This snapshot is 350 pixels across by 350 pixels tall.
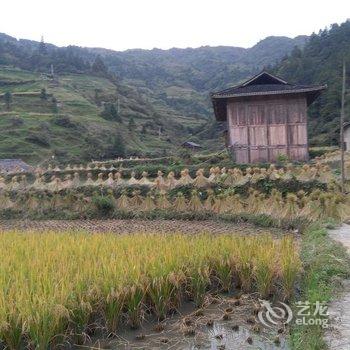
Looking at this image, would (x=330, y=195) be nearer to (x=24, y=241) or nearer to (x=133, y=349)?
(x=24, y=241)

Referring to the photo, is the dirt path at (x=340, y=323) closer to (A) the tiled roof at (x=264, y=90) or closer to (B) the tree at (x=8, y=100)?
(A) the tiled roof at (x=264, y=90)

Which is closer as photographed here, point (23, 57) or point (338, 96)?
point (338, 96)

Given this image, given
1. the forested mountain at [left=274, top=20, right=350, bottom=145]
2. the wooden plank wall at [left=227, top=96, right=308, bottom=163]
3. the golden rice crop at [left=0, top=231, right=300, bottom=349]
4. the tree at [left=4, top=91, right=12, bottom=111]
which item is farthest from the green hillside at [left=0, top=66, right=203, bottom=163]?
the golden rice crop at [left=0, top=231, right=300, bottom=349]

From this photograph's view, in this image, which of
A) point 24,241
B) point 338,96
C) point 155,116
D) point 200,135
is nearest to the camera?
point 24,241

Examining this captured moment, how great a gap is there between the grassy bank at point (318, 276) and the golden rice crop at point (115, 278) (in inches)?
12.3

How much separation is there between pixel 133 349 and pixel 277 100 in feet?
55.9

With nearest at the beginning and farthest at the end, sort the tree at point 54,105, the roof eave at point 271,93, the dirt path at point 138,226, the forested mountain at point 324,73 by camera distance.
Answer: the dirt path at point 138,226
the roof eave at point 271,93
the forested mountain at point 324,73
the tree at point 54,105

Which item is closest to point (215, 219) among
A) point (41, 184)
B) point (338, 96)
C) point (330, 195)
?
point (330, 195)

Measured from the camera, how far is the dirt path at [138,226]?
34.4ft

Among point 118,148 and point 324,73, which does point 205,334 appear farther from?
point 324,73

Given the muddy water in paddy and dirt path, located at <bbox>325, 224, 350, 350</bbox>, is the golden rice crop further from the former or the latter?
dirt path, located at <bbox>325, 224, 350, 350</bbox>

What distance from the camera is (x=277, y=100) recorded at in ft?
65.3

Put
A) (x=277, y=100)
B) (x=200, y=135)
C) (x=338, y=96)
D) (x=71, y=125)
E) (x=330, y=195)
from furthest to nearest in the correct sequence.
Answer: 1. (x=200, y=135)
2. (x=71, y=125)
3. (x=338, y=96)
4. (x=277, y=100)
5. (x=330, y=195)

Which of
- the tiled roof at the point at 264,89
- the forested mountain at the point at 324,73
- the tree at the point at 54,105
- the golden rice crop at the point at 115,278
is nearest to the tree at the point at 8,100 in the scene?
the tree at the point at 54,105
